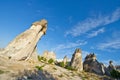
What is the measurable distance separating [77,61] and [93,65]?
387 inches

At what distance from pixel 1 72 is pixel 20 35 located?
21724 mm

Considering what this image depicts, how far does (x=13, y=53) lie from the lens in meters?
40.2

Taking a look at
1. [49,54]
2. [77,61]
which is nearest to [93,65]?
[77,61]

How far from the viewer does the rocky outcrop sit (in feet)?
287

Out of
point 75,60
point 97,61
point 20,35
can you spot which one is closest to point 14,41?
point 20,35

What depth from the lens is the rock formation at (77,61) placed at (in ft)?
269

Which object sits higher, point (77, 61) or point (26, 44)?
point (77, 61)

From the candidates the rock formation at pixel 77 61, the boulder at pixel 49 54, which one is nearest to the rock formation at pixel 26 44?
the rock formation at pixel 77 61

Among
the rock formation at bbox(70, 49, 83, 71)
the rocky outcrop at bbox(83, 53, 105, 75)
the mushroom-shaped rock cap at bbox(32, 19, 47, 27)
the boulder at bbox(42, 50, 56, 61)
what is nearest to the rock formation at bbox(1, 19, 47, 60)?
the mushroom-shaped rock cap at bbox(32, 19, 47, 27)

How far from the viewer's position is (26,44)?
43.9 metres

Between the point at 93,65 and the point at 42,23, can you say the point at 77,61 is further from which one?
the point at 42,23

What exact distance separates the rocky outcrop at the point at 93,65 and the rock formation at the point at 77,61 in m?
7.33

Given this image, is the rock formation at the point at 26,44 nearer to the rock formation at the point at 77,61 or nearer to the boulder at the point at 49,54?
the rock formation at the point at 77,61

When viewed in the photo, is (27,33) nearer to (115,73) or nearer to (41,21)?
(41,21)
